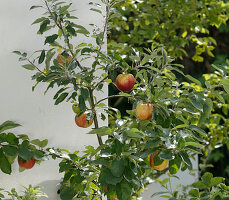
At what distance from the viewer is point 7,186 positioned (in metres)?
1.91

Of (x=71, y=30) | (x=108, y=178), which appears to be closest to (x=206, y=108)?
(x=108, y=178)

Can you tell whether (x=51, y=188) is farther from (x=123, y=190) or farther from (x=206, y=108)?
(x=206, y=108)

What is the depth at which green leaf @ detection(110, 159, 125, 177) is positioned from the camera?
4.73 ft

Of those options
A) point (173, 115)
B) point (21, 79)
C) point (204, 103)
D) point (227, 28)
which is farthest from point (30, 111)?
point (227, 28)

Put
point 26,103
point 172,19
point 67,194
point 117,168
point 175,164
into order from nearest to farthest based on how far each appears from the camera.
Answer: point 117,168 → point 175,164 → point 67,194 → point 26,103 → point 172,19

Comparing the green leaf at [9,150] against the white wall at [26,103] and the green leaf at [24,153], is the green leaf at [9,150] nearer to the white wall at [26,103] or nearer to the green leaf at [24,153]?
the green leaf at [24,153]

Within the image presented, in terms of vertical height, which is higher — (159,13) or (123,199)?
(159,13)

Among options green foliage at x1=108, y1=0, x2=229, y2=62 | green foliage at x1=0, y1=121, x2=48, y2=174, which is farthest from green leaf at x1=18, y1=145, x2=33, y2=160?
green foliage at x1=108, y1=0, x2=229, y2=62

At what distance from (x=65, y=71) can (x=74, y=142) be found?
0.60m

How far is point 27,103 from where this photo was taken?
6.46ft

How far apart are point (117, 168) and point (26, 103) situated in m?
0.69

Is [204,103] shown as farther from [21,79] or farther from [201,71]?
[201,71]

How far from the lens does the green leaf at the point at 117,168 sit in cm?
144

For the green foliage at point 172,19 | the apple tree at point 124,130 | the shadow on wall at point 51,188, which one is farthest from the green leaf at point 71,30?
the green foliage at point 172,19
